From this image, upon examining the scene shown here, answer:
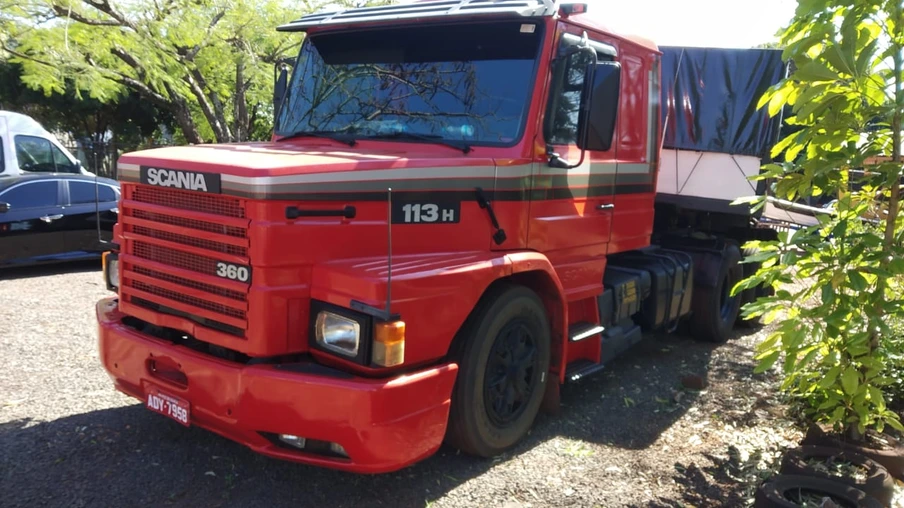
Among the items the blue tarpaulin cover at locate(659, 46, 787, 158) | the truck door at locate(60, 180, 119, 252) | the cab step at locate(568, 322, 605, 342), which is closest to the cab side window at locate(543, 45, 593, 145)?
the cab step at locate(568, 322, 605, 342)

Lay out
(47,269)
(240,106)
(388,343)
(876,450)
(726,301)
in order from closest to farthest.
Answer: (388,343)
(876,450)
(726,301)
(47,269)
(240,106)

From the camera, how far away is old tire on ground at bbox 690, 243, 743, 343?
7.36 m

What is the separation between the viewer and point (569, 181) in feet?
16.0

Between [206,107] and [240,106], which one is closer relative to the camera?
[206,107]

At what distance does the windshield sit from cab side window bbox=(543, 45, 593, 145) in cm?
18

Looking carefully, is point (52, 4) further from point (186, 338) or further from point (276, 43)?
point (186, 338)

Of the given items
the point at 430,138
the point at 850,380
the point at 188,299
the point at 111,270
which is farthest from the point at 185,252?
the point at 850,380

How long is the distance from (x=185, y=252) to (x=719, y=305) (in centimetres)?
558

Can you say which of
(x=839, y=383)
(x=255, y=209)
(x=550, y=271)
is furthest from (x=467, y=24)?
(x=839, y=383)

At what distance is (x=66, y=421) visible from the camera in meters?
4.71

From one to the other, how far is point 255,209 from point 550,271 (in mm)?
1948

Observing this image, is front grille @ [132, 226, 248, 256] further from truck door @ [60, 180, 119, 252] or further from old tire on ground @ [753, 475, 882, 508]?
truck door @ [60, 180, 119, 252]

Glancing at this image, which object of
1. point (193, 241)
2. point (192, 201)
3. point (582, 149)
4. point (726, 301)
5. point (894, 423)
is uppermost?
point (582, 149)

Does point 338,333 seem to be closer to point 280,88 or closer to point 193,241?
point 193,241
